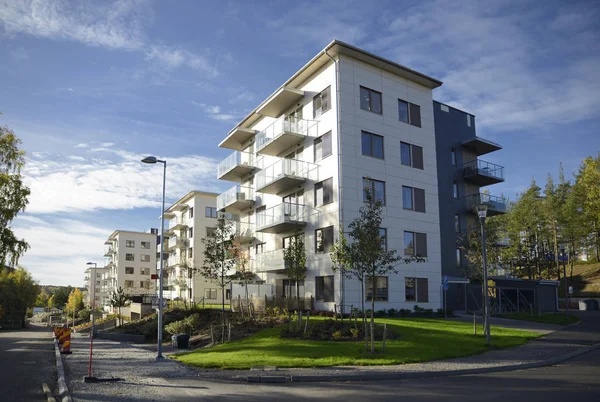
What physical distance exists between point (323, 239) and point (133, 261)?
77843mm

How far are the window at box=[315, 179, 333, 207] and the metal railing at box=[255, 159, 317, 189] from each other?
1.47m

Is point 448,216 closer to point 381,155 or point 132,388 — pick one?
point 381,155

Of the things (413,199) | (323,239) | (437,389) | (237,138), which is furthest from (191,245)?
(437,389)

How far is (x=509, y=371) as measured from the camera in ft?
50.0

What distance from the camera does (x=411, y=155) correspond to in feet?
116

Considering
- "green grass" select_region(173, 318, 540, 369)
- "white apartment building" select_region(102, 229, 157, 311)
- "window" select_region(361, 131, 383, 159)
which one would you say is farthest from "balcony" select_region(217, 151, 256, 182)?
"white apartment building" select_region(102, 229, 157, 311)

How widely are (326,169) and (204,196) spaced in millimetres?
36963

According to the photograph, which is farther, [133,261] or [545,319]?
[133,261]

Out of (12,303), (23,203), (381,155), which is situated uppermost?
(381,155)

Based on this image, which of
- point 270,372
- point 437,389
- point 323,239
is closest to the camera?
point 437,389

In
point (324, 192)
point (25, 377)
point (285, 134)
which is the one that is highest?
point (285, 134)

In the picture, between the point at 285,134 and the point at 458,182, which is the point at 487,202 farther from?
the point at 285,134

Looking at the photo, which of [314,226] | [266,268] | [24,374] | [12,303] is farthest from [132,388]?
[12,303]

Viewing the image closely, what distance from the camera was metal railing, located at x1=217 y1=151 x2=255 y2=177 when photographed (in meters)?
43.8
